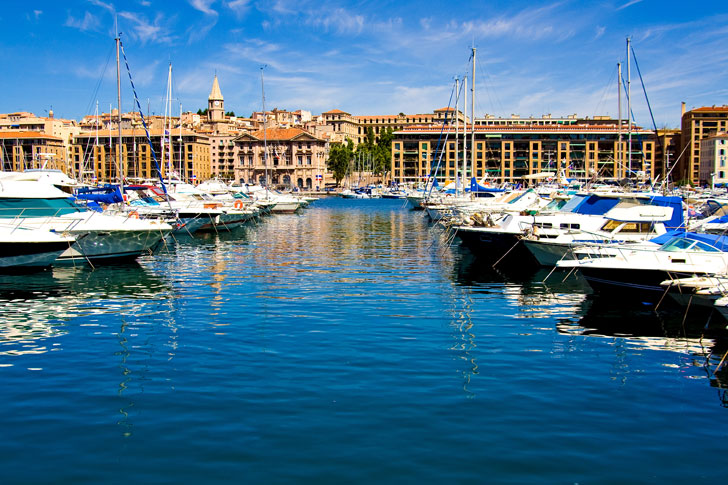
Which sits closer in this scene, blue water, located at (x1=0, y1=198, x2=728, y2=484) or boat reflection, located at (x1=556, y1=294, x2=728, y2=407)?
blue water, located at (x1=0, y1=198, x2=728, y2=484)

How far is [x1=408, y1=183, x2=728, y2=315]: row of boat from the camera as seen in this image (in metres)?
17.2

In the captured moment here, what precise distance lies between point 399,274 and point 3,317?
12.5 metres

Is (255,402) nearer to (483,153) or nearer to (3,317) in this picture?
(3,317)

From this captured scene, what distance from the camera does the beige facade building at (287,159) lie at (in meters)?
157

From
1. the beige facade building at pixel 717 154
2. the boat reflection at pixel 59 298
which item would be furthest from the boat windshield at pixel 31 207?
the beige facade building at pixel 717 154

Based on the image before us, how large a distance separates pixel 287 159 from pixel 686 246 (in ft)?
473

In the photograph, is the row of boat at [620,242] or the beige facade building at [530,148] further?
the beige facade building at [530,148]

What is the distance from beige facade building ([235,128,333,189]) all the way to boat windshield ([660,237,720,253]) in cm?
13969

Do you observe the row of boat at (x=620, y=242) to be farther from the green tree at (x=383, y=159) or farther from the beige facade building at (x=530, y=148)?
the green tree at (x=383, y=159)

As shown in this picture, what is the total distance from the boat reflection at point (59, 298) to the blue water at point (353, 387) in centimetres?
10

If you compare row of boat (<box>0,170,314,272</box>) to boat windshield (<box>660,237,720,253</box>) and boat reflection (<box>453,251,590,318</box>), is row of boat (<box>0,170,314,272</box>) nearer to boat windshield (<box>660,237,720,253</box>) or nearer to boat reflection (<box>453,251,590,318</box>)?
boat reflection (<box>453,251,590,318</box>)

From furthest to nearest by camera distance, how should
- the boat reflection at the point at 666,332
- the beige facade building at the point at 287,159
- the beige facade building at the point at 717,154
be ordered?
the beige facade building at the point at 287,159
the beige facade building at the point at 717,154
the boat reflection at the point at 666,332

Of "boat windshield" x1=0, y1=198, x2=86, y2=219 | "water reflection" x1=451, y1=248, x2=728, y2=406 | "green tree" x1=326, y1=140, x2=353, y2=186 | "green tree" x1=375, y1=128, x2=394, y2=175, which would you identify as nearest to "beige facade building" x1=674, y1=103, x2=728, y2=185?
"green tree" x1=375, y1=128, x2=394, y2=175

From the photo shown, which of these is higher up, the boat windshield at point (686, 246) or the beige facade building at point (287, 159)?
the beige facade building at point (287, 159)
